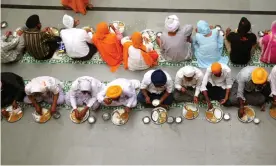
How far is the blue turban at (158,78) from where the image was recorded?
11.7ft

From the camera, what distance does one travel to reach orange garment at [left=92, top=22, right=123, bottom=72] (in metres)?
4.18

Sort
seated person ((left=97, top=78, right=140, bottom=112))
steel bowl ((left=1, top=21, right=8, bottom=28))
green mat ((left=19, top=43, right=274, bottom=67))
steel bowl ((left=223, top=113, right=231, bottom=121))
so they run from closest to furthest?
seated person ((left=97, top=78, right=140, bottom=112)) → steel bowl ((left=223, top=113, right=231, bottom=121)) → green mat ((left=19, top=43, right=274, bottom=67)) → steel bowl ((left=1, top=21, right=8, bottom=28))

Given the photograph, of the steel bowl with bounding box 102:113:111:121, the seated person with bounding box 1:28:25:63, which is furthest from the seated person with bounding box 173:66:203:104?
the seated person with bounding box 1:28:25:63

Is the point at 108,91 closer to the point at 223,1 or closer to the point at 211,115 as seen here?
the point at 211,115

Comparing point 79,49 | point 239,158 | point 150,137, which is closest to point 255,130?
point 239,158

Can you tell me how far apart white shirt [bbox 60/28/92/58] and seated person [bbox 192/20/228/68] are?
4.85 ft

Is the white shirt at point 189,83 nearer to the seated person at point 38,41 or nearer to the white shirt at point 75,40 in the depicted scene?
the white shirt at point 75,40

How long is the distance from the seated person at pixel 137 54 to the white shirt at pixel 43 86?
982 mm

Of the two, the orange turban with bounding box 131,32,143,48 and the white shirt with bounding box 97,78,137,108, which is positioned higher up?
the orange turban with bounding box 131,32,143,48

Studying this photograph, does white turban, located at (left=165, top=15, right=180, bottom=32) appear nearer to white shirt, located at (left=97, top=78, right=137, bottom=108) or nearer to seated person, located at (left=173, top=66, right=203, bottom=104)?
seated person, located at (left=173, top=66, right=203, bottom=104)

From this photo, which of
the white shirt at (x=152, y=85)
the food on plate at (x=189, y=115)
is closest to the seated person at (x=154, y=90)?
the white shirt at (x=152, y=85)

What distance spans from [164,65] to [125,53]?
0.57 m

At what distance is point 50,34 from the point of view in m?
4.43

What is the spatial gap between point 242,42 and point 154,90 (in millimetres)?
1281
